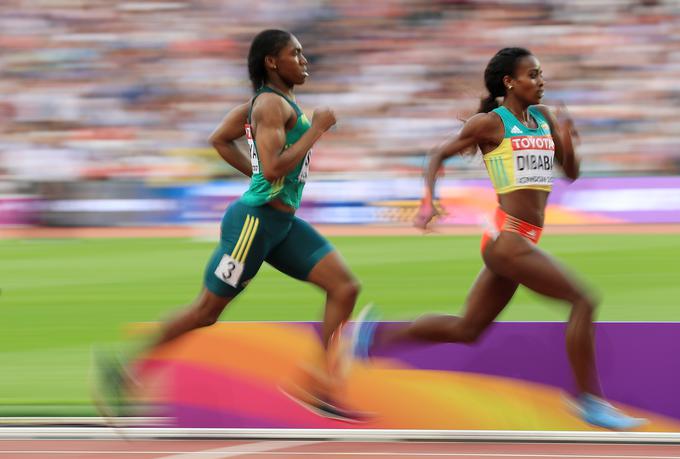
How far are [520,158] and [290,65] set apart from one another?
114cm

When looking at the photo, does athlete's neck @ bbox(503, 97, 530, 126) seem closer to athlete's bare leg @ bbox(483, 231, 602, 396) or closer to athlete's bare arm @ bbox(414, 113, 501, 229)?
athlete's bare arm @ bbox(414, 113, 501, 229)

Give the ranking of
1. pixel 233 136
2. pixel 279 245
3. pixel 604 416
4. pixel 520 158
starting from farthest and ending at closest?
pixel 233 136
pixel 279 245
pixel 520 158
pixel 604 416

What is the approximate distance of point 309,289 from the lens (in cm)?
1262

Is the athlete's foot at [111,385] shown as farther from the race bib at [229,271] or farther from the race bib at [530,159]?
the race bib at [530,159]

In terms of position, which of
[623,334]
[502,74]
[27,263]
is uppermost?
[502,74]

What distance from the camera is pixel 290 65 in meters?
5.71

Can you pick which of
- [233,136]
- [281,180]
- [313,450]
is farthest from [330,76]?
[313,450]

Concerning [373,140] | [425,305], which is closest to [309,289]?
[425,305]

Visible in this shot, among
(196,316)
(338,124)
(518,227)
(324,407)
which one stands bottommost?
(324,407)

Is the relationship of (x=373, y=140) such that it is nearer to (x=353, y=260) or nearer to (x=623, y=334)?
(x=353, y=260)

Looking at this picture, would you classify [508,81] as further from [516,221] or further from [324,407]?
[324,407]

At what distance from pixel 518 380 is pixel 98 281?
859 centimetres

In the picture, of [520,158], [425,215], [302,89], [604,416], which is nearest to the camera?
[604,416]

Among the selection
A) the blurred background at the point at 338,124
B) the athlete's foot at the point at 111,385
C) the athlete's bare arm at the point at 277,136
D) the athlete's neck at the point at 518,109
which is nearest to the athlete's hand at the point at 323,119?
the athlete's bare arm at the point at 277,136
